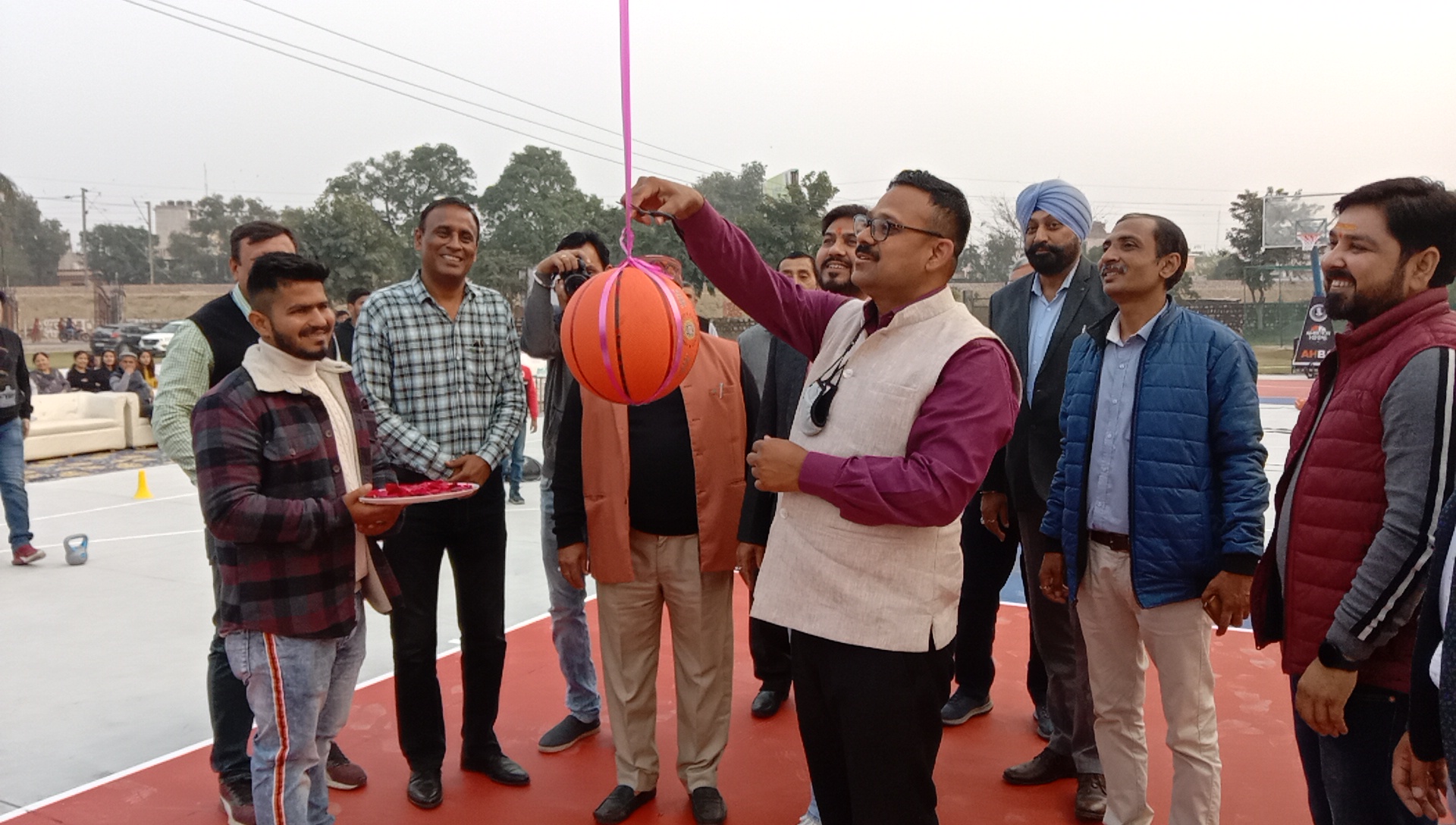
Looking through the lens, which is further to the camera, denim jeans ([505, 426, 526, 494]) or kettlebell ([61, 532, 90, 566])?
denim jeans ([505, 426, 526, 494])

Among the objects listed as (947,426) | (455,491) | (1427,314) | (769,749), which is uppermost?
(1427,314)

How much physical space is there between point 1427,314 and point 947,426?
1.08 m

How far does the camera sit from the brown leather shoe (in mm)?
3207

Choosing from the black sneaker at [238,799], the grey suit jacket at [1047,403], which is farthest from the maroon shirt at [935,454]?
the black sneaker at [238,799]

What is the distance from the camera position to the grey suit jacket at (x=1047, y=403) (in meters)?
3.52

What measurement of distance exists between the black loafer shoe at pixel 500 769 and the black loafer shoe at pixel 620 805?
368 mm

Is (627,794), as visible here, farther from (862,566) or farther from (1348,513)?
(1348,513)

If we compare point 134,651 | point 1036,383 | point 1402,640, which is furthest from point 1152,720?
point 134,651

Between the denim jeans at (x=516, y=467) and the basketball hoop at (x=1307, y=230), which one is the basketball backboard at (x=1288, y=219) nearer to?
the basketball hoop at (x=1307, y=230)

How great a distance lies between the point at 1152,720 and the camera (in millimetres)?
3965

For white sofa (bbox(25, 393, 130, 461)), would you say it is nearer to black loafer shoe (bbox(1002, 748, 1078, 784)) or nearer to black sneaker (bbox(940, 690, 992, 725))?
black sneaker (bbox(940, 690, 992, 725))

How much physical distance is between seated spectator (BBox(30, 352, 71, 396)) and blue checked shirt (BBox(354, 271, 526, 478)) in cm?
1593

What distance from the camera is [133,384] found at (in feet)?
46.1

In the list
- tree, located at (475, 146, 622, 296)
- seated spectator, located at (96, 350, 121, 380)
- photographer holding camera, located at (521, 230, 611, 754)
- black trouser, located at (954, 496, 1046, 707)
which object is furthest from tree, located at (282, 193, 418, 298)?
black trouser, located at (954, 496, 1046, 707)
